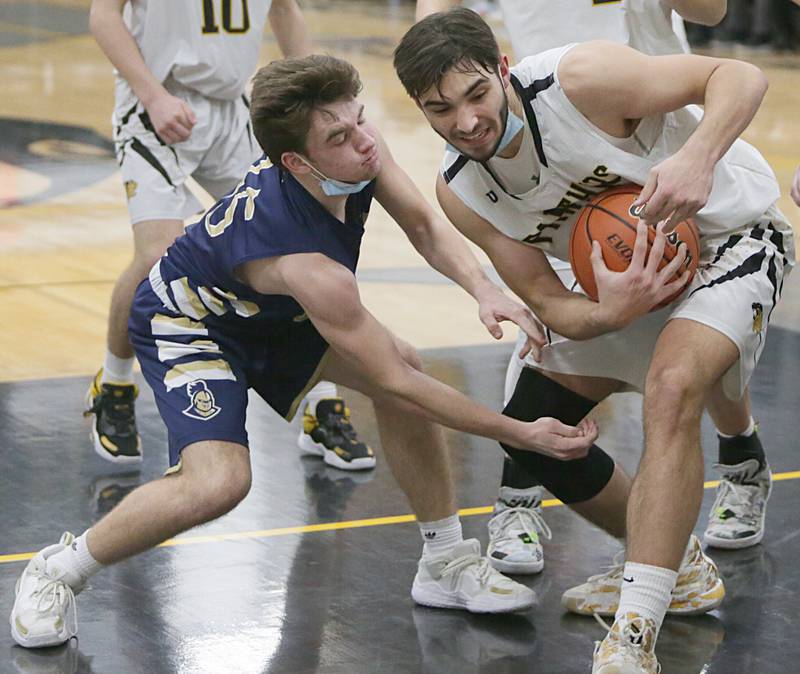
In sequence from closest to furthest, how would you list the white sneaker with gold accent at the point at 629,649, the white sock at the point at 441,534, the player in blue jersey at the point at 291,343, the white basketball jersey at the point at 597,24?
the white sneaker with gold accent at the point at 629,649, the player in blue jersey at the point at 291,343, the white sock at the point at 441,534, the white basketball jersey at the point at 597,24

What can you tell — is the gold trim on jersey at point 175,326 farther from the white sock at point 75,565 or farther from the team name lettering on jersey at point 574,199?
→ the team name lettering on jersey at point 574,199

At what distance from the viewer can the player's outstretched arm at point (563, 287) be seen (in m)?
3.43

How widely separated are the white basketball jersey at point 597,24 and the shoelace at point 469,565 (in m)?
1.57

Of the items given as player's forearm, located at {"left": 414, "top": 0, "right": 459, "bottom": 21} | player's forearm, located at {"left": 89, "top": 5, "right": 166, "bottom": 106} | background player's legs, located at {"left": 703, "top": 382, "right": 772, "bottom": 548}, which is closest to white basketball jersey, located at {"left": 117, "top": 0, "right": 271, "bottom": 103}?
player's forearm, located at {"left": 89, "top": 5, "right": 166, "bottom": 106}

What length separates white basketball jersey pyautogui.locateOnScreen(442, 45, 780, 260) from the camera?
3.55 metres

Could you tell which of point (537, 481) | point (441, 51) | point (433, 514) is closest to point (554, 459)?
point (537, 481)

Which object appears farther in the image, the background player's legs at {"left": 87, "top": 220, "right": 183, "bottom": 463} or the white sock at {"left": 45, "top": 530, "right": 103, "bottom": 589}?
the background player's legs at {"left": 87, "top": 220, "right": 183, "bottom": 463}

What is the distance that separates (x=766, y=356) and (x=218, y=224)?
318cm

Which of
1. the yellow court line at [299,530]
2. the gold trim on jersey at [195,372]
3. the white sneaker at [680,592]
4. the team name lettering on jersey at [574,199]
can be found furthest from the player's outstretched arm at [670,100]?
the yellow court line at [299,530]

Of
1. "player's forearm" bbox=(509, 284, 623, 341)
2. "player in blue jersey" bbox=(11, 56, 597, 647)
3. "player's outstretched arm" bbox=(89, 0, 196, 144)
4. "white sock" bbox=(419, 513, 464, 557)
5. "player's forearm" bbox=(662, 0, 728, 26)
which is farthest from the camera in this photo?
"player's outstretched arm" bbox=(89, 0, 196, 144)

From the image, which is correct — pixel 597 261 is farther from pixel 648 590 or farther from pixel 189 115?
pixel 189 115

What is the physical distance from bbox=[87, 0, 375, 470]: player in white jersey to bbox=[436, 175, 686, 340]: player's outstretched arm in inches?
54.3

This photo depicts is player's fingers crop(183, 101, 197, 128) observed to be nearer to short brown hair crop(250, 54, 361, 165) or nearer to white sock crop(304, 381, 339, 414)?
white sock crop(304, 381, 339, 414)

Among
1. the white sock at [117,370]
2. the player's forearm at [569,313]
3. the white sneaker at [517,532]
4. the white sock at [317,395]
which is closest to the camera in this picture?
the player's forearm at [569,313]
